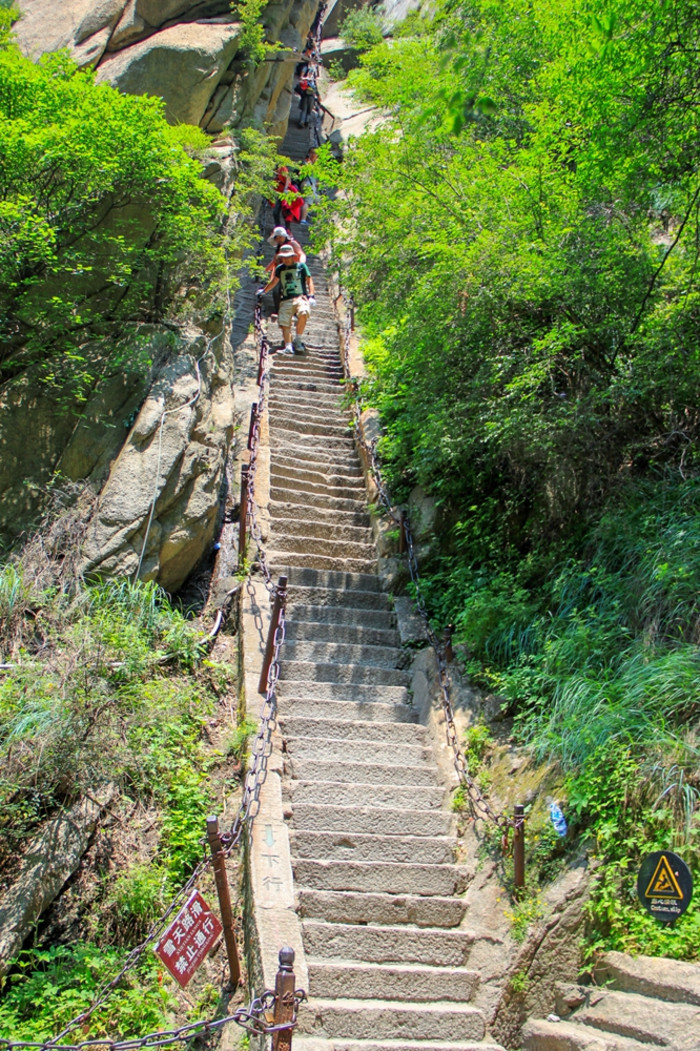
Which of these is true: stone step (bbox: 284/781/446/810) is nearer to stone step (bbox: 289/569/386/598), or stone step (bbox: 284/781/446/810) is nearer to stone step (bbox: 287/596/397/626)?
stone step (bbox: 287/596/397/626)

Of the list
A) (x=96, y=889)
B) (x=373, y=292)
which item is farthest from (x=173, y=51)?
(x=96, y=889)

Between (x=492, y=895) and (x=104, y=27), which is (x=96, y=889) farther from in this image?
(x=104, y=27)

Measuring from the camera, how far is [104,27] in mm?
11633

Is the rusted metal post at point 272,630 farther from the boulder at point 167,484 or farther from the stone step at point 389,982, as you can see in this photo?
the stone step at point 389,982

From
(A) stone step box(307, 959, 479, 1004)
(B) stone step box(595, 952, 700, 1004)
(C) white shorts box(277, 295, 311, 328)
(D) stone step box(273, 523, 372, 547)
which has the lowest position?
(A) stone step box(307, 959, 479, 1004)

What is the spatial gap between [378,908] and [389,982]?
0.49m

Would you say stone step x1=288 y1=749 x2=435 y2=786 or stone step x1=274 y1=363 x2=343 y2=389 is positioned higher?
stone step x1=274 y1=363 x2=343 y2=389

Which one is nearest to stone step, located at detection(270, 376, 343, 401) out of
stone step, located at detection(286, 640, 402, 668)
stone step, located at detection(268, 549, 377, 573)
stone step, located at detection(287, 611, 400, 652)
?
stone step, located at detection(268, 549, 377, 573)

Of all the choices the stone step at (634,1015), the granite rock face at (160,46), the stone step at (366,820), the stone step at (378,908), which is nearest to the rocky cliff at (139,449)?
the granite rock face at (160,46)

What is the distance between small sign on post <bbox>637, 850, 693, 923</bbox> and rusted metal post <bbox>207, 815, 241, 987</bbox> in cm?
221

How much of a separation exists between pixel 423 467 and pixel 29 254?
4237 millimetres

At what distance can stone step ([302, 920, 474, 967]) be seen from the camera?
4.76m

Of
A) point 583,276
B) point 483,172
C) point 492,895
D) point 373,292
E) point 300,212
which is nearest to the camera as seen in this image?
point 492,895

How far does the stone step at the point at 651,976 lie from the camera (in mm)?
3559
